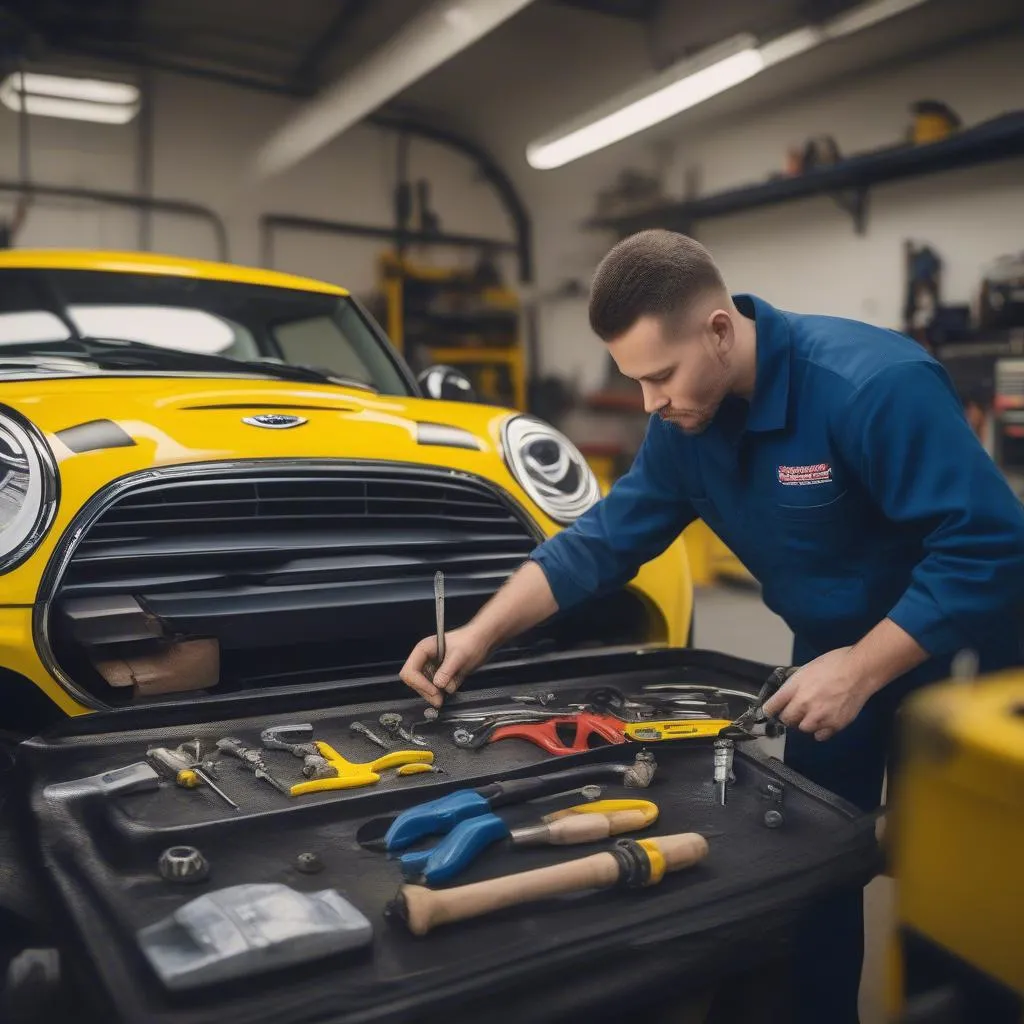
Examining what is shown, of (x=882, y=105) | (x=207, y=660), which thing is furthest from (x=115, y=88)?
(x=207, y=660)

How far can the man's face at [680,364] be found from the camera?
1.29 metres

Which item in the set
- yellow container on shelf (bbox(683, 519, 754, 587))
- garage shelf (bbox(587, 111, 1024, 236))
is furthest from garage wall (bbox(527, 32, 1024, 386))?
yellow container on shelf (bbox(683, 519, 754, 587))

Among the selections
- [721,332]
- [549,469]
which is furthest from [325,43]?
[721,332]

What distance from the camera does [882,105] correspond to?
5.85 metres

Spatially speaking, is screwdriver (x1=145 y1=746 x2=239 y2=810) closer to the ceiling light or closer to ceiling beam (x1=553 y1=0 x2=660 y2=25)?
the ceiling light

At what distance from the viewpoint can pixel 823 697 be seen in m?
1.13

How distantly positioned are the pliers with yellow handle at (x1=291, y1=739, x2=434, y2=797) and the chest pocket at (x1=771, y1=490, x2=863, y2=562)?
2.09 feet

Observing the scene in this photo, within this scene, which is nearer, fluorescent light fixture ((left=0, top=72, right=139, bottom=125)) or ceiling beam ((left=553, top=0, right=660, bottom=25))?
fluorescent light fixture ((left=0, top=72, right=139, bottom=125))

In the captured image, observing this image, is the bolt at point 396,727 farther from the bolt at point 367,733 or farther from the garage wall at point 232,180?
the garage wall at point 232,180

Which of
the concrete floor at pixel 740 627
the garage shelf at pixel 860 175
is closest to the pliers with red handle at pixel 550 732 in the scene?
the concrete floor at pixel 740 627

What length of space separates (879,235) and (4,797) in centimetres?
590

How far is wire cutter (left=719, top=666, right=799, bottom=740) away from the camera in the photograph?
115 centimetres

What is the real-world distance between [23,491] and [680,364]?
92cm

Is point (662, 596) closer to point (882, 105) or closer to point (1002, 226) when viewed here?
point (1002, 226)
